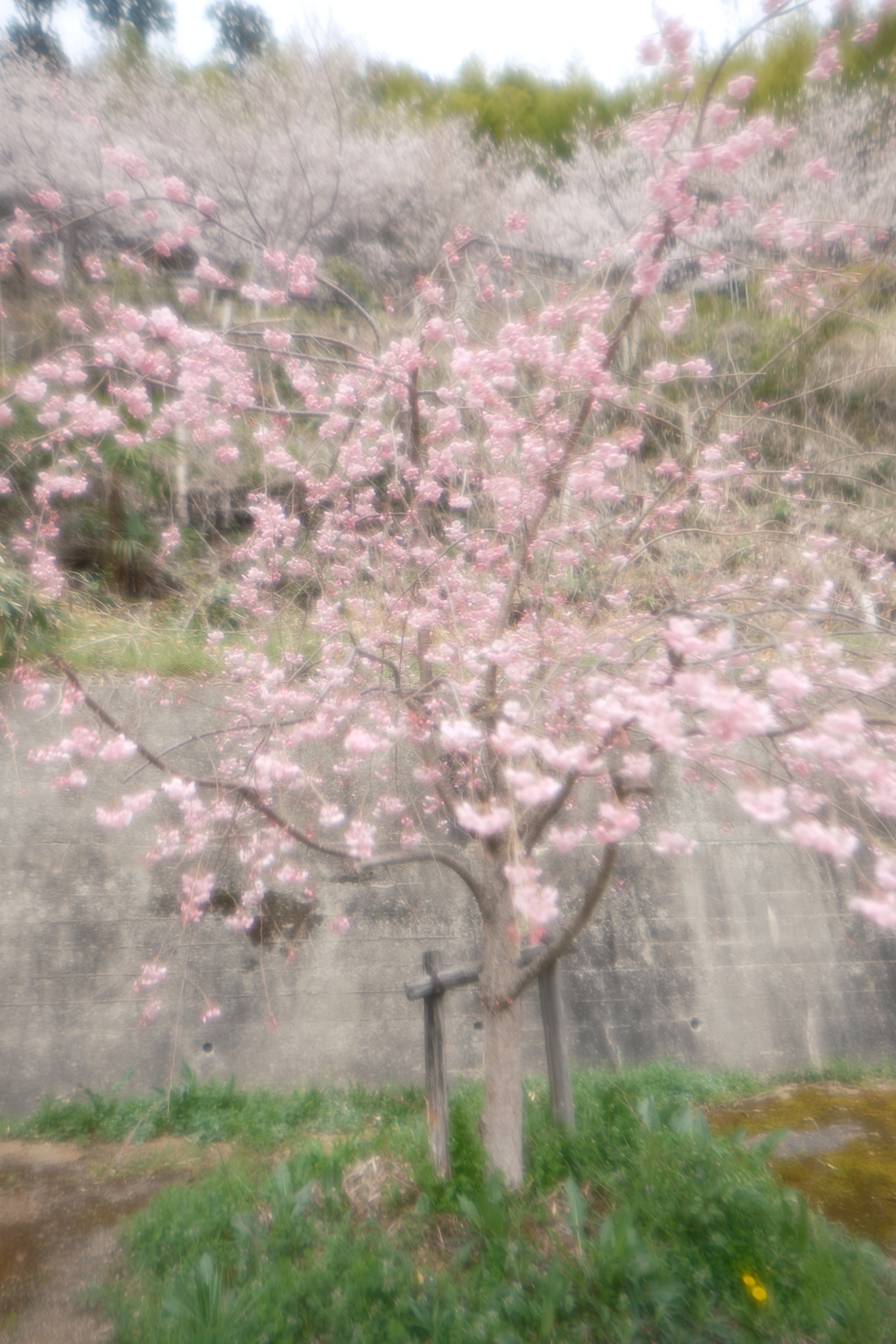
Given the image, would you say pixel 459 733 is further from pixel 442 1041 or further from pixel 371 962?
pixel 371 962

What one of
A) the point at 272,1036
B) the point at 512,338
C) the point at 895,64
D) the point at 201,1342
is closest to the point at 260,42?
the point at 895,64

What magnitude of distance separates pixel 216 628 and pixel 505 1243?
527 centimetres

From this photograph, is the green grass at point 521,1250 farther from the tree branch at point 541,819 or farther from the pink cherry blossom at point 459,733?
the pink cherry blossom at point 459,733

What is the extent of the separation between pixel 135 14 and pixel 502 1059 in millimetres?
19157

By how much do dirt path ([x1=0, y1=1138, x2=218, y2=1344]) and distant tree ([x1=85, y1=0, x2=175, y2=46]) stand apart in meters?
17.7

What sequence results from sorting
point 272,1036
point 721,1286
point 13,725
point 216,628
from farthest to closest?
1. point 216,628
2. point 13,725
3. point 272,1036
4. point 721,1286

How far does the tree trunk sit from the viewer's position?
2.57m

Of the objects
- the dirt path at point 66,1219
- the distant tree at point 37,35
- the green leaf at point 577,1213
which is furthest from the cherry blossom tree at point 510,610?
the distant tree at point 37,35

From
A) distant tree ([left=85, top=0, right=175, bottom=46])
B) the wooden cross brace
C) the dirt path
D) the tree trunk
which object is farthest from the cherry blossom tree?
distant tree ([left=85, top=0, right=175, bottom=46])

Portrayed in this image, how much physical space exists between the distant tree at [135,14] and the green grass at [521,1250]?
18.1m

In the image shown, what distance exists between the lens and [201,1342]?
183cm

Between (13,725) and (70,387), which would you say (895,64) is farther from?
(13,725)

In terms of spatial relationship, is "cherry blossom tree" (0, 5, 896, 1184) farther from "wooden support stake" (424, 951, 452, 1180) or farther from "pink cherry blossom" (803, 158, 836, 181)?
"wooden support stake" (424, 951, 452, 1180)

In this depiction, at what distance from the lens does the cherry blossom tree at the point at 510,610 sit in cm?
208
